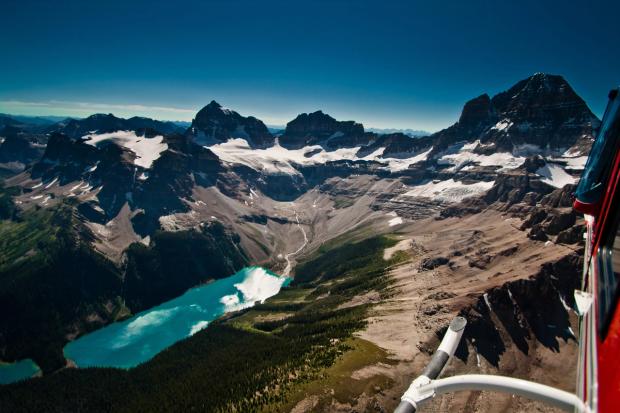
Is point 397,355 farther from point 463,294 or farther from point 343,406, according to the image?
point 463,294

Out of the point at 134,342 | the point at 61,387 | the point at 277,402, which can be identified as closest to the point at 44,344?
the point at 134,342

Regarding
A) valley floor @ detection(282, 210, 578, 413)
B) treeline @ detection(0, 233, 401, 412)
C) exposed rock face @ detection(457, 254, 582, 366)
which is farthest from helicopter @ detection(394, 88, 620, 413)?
exposed rock face @ detection(457, 254, 582, 366)

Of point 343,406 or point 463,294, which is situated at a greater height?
point 463,294

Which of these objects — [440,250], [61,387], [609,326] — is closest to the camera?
[609,326]

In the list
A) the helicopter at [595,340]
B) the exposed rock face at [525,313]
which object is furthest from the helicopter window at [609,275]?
the exposed rock face at [525,313]

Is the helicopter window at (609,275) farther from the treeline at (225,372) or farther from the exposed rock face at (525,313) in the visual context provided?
the exposed rock face at (525,313)

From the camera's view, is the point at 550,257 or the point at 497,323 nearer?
the point at 497,323
